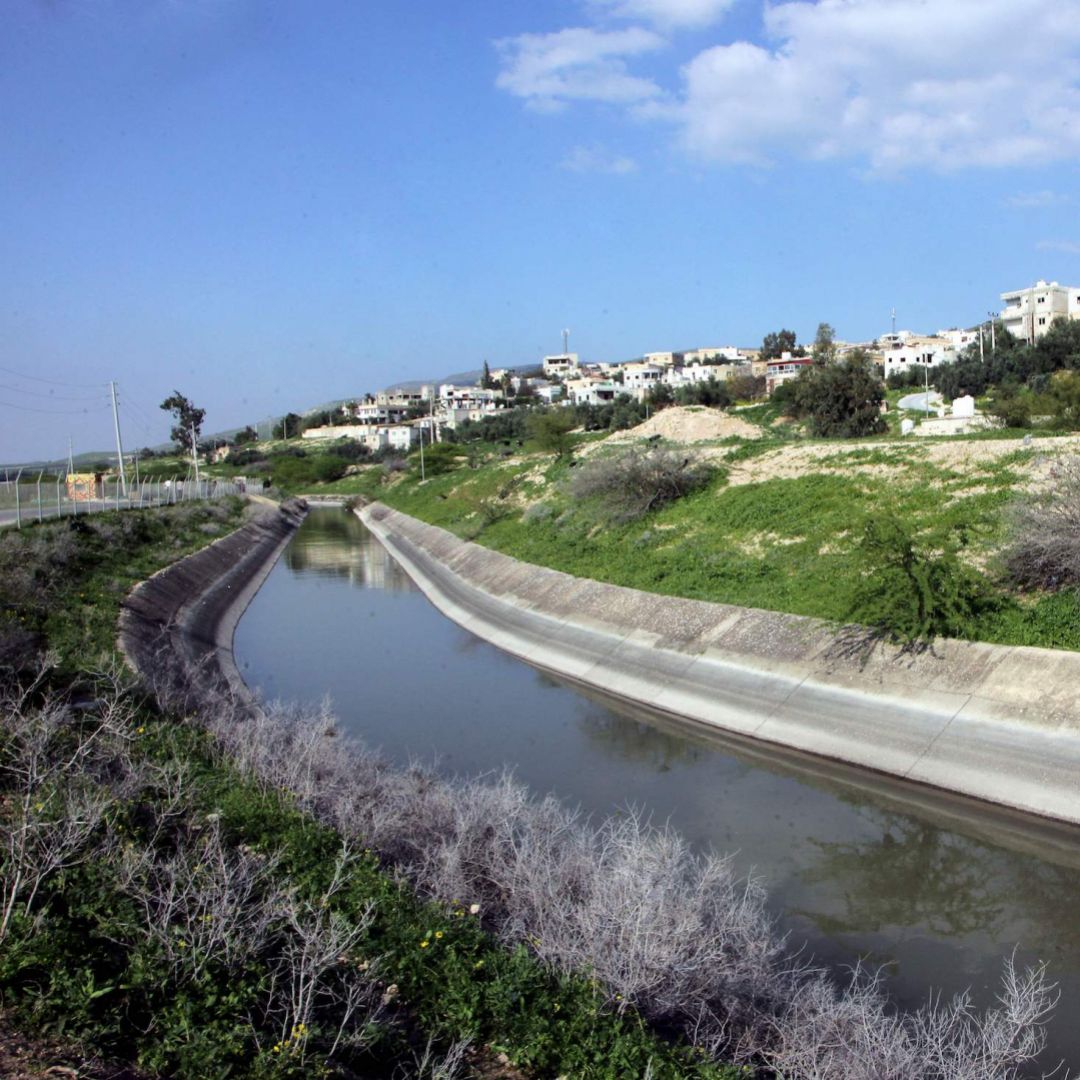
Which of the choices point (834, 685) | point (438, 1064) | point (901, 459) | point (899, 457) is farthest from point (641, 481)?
point (438, 1064)

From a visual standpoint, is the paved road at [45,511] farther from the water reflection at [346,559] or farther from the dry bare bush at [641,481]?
the dry bare bush at [641,481]

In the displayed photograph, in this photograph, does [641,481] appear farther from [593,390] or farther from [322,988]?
[593,390]

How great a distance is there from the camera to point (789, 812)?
47.8 feet

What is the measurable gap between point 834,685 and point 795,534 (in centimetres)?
936

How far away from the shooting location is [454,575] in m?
41.5

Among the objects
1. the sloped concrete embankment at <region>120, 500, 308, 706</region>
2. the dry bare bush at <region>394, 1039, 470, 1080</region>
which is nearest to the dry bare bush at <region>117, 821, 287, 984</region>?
the dry bare bush at <region>394, 1039, 470, 1080</region>

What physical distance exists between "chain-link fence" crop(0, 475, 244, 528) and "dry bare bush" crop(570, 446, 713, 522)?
776 inches

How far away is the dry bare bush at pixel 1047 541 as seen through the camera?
57.9 feet

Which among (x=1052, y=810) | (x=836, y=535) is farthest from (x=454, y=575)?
(x=1052, y=810)

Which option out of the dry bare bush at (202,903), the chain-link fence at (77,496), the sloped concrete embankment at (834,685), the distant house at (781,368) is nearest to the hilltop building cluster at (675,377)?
the distant house at (781,368)

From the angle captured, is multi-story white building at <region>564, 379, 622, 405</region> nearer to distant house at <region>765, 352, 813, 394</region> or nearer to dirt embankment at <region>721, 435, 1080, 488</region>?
distant house at <region>765, 352, 813, 394</region>

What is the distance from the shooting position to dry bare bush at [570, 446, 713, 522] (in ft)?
119

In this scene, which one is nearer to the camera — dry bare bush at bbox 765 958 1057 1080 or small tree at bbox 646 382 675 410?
dry bare bush at bbox 765 958 1057 1080

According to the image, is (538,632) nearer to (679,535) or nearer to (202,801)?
(679,535)
